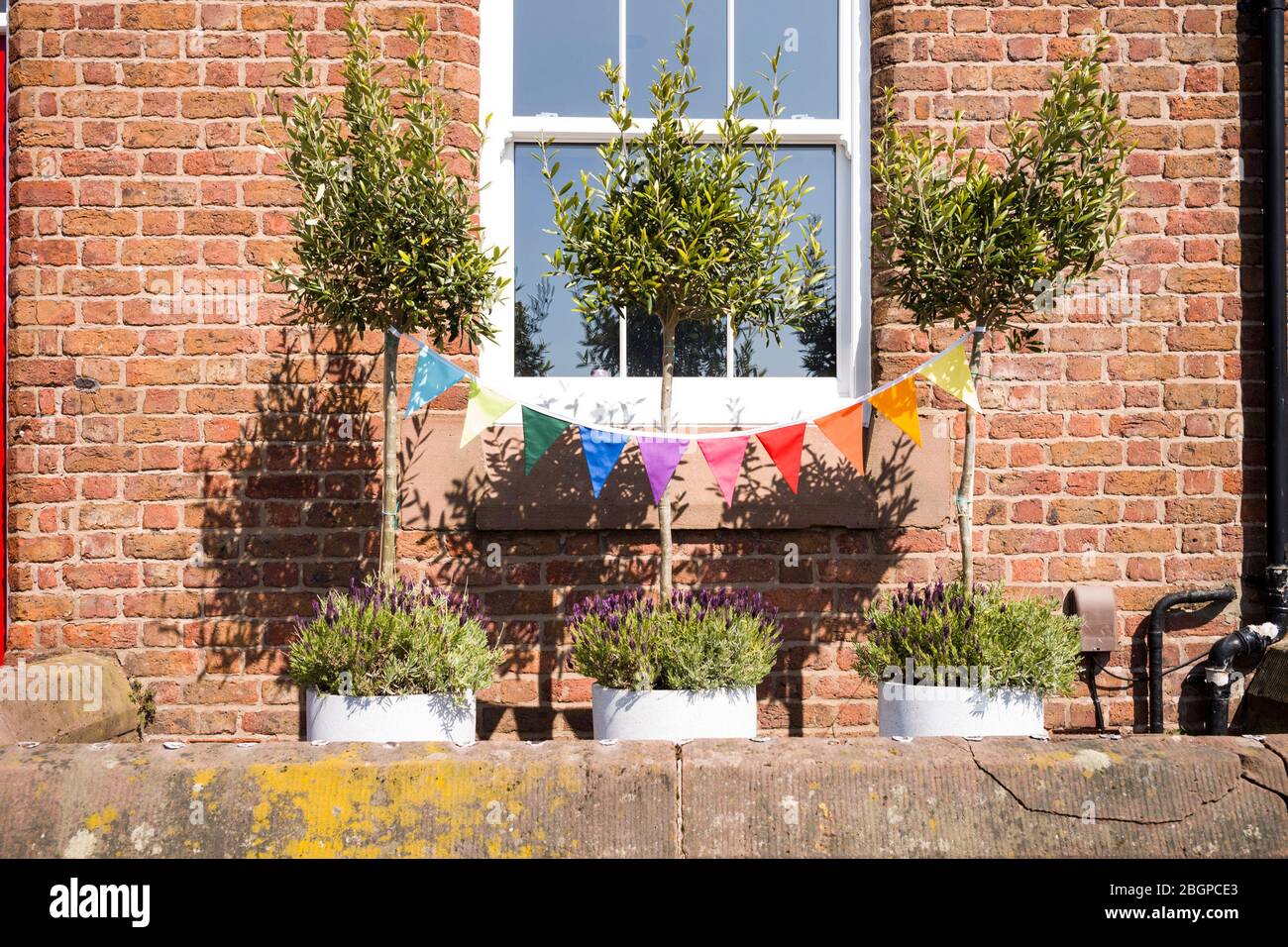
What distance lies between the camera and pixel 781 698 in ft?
14.0

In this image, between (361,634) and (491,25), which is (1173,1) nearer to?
(491,25)

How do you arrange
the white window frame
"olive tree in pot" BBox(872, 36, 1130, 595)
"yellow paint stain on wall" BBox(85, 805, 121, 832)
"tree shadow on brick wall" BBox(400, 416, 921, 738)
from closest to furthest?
1. "yellow paint stain on wall" BBox(85, 805, 121, 832)
2. "olive tree in pot" BBox(872, 36, 1130, 595)
3. "tree shadow on brick wall" BBox(400, 416, 921, 738)
4. the white window frame

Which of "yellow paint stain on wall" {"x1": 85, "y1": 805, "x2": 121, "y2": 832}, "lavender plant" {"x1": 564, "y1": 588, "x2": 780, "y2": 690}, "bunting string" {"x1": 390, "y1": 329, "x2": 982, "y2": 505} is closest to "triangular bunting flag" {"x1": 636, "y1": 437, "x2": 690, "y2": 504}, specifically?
"bunting string" {"x1": 390, "y1": 329, "x2": 982, "y2": 505}

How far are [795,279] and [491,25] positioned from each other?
1.84 meters

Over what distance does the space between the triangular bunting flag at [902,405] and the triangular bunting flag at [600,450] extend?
981mm

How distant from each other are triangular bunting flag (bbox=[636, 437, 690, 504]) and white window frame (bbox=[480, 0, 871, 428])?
59 cm

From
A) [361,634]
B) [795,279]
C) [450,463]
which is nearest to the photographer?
[361,634]

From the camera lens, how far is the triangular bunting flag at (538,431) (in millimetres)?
3775

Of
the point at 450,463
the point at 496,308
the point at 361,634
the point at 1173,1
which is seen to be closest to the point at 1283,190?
the point at 1173,1

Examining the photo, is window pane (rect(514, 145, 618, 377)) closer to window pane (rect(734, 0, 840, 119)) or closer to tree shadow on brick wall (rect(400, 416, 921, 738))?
tree shadow on brick wall (rect(400, 416, 921, 738))

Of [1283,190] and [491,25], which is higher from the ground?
[491,25]

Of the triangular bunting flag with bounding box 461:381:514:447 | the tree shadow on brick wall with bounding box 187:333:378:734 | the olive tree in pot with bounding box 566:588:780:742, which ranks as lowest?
the olive tree in pot with bounding box 566:588:780:742

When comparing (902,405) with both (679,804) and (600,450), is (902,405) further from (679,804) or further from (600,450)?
(679,804)

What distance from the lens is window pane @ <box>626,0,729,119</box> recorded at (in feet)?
14.5
